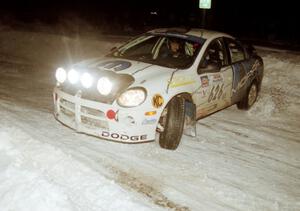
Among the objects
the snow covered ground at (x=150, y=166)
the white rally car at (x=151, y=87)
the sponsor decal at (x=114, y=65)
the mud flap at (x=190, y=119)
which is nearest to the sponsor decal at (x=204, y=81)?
the white rally car at (x=151, y=87)

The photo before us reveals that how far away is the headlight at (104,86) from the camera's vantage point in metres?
4.66

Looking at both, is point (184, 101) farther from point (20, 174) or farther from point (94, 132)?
point (20, 174)

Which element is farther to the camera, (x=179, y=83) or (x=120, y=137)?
(x=179, y=83)

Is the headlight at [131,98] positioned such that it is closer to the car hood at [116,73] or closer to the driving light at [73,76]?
the car hood at [116,73]

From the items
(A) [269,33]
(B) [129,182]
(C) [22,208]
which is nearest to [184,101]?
(B) [129,182]

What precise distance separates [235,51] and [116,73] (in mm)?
2733

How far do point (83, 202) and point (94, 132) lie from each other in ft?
4.61

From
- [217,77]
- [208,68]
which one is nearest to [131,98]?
[208,68]

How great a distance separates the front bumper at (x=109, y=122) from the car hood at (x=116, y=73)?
0.35 feet

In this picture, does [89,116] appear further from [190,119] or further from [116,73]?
[190,119]

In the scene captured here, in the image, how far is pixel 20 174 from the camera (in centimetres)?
380

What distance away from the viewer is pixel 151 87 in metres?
4.74

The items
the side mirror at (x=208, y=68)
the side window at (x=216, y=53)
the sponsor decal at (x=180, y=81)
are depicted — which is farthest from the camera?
the side window at (x=216, y=53)

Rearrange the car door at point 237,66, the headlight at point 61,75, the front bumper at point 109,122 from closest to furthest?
the front bumper at point 109,122 < the headlight at point 61,75 < the car door at point 237,66
